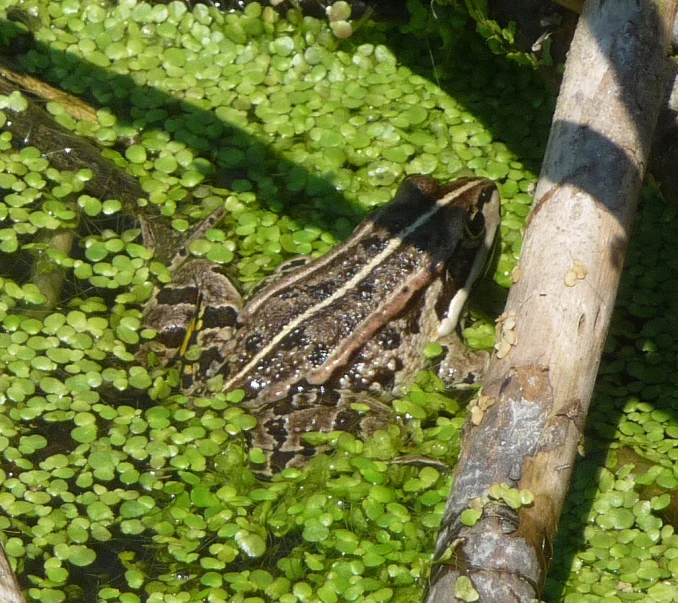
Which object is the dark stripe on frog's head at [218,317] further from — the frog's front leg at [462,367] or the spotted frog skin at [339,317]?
the frog's front leg at [462,367]

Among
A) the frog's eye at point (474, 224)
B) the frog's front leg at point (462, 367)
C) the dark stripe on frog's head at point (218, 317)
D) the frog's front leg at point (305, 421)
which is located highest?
the frog's eye at point (474, 224)

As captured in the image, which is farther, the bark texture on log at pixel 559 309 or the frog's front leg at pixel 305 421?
the frog's front leg at pixel 305 421

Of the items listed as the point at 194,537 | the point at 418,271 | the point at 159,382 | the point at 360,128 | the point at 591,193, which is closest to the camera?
the point at 591,193

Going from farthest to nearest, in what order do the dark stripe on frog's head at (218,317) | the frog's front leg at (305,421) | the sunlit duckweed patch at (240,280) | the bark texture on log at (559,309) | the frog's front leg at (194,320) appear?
the dark stripe on frog's head at (218,317) < the frog's front leg at (194,320) < the frog's front leg at (305,421) < the sunlit duckweed patch at (240,280) < the bark texture on log at (559,309)

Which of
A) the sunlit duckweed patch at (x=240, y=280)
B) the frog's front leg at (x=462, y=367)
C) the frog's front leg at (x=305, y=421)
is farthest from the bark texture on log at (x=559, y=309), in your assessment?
the frog's front leg at (x=462, y=367)

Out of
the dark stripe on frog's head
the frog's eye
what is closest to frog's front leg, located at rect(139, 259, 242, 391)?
the dark stripe on frog's head

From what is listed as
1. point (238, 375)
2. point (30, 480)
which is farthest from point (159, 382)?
point (30, 480)

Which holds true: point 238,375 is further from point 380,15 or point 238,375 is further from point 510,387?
point 380,15

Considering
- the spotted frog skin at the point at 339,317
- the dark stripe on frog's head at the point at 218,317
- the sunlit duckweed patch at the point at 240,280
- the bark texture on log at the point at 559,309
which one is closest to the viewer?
the bark texture on log at the point at 559,309
